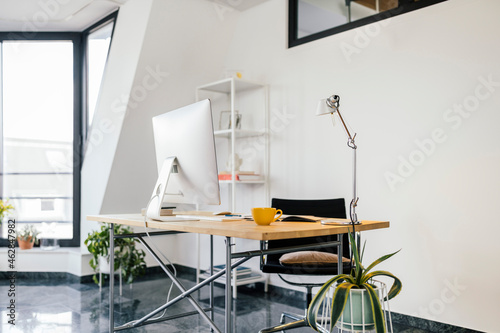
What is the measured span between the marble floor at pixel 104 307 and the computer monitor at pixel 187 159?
1.13 metres

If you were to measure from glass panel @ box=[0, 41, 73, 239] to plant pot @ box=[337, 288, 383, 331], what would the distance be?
11.8ft

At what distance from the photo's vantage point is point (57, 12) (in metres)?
4.03

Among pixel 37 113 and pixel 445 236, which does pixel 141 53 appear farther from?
A: pixel 445 236

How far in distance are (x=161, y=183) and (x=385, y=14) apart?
1.99 metres

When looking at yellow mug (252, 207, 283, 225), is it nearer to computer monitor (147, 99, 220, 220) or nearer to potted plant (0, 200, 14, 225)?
computer monitor (147, 99, 220, 220)

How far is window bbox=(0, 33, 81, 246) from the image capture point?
4445mm

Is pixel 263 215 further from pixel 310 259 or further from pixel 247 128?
pixel 247 128

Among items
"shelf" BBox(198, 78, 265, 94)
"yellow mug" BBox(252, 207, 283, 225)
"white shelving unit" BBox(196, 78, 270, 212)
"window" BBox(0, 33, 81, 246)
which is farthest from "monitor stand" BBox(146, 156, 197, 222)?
"window" BBox(0, 33, 81, 246)

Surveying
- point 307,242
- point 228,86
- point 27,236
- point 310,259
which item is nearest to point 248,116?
point 228,86

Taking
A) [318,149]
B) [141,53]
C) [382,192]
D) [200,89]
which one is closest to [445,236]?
[382,192]

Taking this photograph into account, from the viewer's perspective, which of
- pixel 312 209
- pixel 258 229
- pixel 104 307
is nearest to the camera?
pixel 258 229

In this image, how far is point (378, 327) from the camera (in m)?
1.58

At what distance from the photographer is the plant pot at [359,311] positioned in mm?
1642

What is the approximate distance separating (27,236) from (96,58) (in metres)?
1.85
